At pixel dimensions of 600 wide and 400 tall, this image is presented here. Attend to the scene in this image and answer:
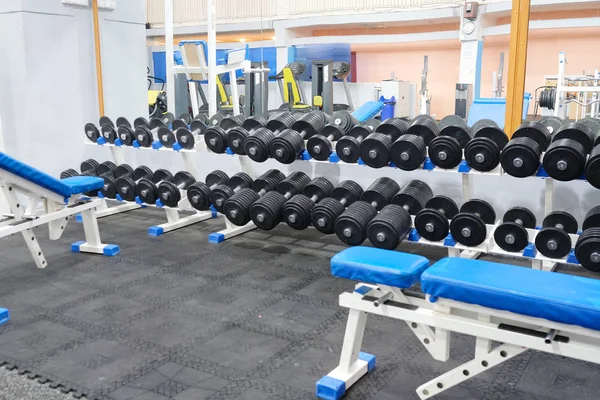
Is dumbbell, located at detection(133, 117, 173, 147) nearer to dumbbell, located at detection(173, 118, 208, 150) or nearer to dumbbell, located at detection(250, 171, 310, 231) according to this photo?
dumbbell, located at detection(173, 118, 208, 150)

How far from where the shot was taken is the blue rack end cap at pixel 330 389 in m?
1.90

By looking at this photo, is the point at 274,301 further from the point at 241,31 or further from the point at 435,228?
the point at 241,31

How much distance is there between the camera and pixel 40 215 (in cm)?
325

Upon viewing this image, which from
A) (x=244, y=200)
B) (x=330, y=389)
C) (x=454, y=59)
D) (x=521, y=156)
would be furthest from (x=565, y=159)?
(x=454, y=59)

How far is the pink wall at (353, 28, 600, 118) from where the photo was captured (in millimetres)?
9672

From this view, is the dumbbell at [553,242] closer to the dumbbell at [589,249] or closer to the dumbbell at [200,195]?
the dumbbell at [589,249]

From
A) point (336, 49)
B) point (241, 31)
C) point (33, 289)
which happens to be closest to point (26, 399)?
point (33, 289)

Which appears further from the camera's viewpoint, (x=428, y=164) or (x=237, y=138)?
(x=237, y=138)

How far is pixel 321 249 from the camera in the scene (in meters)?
3.77

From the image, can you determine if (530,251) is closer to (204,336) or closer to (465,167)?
(465,167)

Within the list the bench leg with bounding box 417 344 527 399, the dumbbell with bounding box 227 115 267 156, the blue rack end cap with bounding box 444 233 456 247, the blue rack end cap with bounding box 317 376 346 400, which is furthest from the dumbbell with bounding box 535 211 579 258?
the dumbbell with bounding box 227 115 267 156

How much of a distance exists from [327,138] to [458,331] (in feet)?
7.14

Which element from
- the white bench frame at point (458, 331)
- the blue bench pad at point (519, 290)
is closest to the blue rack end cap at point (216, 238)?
the white bench frame at point (458, 331)

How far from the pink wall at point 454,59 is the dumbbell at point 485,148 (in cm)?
774
